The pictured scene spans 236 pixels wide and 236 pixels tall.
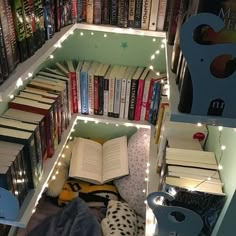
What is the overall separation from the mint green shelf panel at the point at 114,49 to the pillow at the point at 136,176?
1.25 feet

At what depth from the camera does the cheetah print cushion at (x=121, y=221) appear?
4.46 ft

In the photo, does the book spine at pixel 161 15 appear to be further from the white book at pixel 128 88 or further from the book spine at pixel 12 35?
the book spine at pixel 12 35

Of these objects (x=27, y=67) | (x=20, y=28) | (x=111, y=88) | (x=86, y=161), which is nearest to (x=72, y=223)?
(x=86, y=161)

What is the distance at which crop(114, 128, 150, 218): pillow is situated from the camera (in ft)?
5.03

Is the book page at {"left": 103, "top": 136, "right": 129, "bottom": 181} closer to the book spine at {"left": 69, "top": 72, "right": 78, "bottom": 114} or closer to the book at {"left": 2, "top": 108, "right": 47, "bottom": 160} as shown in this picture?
the book spine at {"left": 69, "top": 72, "right": 78, "bottom": 114}

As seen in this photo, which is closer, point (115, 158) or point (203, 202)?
point (203, 202)

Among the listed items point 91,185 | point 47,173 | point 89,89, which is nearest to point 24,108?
point 47,173

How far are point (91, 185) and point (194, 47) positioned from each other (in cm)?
119

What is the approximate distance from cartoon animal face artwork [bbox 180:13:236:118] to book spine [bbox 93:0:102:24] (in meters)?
0.79

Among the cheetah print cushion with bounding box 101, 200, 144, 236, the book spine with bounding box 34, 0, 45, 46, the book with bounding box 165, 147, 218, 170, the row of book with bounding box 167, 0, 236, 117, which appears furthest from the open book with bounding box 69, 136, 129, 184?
the row of book with bounding box 167, 0, 236, 117

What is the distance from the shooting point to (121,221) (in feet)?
4.58

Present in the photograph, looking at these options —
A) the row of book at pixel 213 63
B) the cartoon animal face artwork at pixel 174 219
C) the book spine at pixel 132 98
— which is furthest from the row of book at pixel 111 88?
the row of book at pixel 213 63

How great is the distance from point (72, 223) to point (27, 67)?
0.83m

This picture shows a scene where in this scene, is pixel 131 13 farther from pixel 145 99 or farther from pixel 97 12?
pixel 145 99
